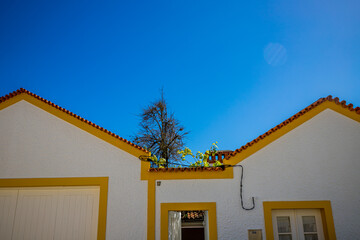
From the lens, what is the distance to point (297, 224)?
896cm

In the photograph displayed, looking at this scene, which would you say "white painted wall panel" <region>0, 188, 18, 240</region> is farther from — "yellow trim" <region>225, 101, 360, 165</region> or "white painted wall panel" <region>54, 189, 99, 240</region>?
"yellow trim" <region>225, 101, 360, 165</region>

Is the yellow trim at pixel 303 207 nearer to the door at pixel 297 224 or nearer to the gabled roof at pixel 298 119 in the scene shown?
the door at pixel 297 224

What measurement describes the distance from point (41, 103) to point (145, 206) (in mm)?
5053

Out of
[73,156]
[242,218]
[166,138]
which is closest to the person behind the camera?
[242,218]

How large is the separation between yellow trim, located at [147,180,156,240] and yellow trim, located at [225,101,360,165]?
2.49 metres

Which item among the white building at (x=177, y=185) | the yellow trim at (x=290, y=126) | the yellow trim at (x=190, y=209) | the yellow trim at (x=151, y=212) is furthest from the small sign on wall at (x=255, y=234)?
the yellow trim at (x=151, y=212)

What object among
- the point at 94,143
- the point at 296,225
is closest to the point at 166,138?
the point at 94,143

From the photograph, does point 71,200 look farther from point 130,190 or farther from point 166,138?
point 166,138

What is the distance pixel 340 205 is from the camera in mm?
8836

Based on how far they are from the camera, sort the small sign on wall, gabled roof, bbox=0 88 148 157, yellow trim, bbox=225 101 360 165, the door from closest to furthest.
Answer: the small sign on wall < the door < yellow trim, bbox=225 101 360 165 < gabled roof, bbox=0 88 148 157

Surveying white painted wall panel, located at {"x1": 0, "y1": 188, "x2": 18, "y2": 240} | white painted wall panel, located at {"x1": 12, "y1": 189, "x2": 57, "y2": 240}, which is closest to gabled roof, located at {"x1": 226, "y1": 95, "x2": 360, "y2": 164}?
white painted wall panel, located at {"x1": 12, "y1": 189, "x2": 57, "y2": 240}

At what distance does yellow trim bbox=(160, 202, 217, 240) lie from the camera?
8.69 metres

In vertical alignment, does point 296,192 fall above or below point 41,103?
below

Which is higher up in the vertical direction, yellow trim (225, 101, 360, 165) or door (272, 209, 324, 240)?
yellow trim (225, 101, 360, 165)
